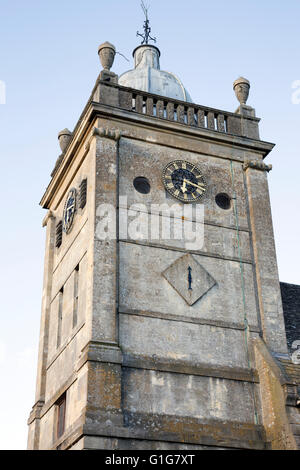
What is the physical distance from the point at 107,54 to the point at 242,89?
208 inches

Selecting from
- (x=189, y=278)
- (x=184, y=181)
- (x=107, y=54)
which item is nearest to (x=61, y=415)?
(x=189, y=278)

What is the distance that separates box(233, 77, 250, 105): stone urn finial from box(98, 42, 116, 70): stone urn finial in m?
4.86

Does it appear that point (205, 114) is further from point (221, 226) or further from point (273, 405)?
point (273, 405)

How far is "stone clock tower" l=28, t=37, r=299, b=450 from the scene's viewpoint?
19.6 metres

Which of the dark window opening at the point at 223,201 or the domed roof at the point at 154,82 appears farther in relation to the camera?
the domed roof at the point at 154,82

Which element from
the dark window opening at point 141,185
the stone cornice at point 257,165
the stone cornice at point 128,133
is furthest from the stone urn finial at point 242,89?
the dark window opening at point 141,185

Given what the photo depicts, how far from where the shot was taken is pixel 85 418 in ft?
60.3

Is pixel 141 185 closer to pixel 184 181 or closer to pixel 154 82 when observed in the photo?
pixel 184 181

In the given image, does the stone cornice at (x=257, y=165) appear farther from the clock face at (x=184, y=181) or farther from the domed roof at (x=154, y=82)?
the domed roof at (x=154, y=82)

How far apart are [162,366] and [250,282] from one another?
443 cm

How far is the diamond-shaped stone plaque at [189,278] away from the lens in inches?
859

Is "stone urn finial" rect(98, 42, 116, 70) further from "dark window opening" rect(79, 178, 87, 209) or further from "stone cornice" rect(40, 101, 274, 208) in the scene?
"dark window opening" rect(79, 178, 87, 209)

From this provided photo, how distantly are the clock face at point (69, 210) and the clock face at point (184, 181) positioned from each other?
3.38 meters
